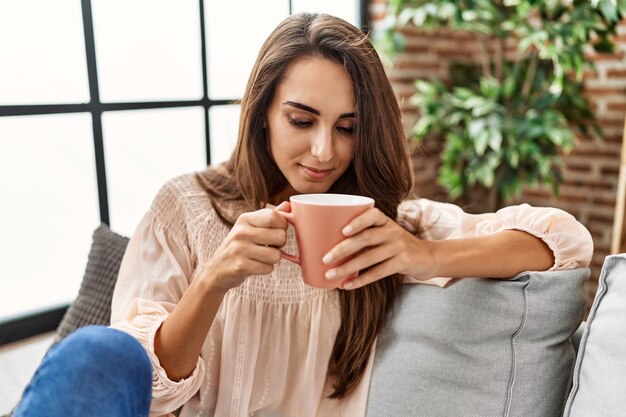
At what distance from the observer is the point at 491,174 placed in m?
2.35

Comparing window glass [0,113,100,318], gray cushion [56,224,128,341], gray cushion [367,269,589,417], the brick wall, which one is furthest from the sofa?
the brick wall

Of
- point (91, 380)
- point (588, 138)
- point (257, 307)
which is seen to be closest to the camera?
point (91, 380)

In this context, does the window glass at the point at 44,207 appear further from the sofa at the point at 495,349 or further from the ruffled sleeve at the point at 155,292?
the sofa at the point at 495,349

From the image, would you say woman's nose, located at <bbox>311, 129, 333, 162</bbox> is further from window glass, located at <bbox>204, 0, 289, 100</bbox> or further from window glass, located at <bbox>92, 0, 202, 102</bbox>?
window glass, located at <bbox>204, 0, 289, 100</bbox>

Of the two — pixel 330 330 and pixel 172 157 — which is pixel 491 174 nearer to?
pixel 172 157

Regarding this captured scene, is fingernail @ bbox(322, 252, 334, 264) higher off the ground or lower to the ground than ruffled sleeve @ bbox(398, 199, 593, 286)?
higher

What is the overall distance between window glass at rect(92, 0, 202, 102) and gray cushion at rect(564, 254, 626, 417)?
1525mm

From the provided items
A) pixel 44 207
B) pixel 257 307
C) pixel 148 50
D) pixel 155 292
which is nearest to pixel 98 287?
pixel 155 292

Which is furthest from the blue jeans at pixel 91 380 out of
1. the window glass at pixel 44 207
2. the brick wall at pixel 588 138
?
the brick wall at pixel 588 138

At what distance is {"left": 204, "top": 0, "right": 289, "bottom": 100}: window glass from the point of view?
217cm

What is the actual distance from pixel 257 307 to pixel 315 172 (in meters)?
0.29

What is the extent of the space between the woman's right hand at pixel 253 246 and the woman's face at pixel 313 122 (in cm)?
24

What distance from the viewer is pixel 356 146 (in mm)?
1011

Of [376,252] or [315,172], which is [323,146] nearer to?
[315,172]
